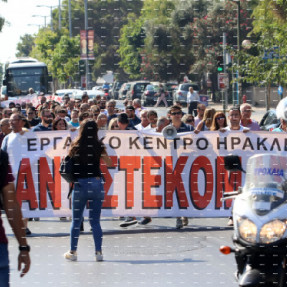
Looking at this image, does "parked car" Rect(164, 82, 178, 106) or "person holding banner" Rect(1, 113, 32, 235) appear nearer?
"person holding banner" Rect(1, 113, 32, 235)

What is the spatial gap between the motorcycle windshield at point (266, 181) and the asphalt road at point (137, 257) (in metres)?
1.77

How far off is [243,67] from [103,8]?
75738 mm

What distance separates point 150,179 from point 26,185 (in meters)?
1.70

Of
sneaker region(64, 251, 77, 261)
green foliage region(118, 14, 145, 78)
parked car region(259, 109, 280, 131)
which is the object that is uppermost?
green foliage region(118, 14, 145, 78)

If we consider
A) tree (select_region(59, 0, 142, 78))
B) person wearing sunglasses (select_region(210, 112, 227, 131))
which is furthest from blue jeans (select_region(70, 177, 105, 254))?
tree (select_region(59, 0, 142, 78))

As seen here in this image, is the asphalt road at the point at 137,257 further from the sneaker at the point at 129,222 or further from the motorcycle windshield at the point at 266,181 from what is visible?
the motorcycle windshield at the point at 266,181

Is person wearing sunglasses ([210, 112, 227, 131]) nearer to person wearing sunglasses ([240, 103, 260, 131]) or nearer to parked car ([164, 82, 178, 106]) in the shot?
person wearing sunglasses ([240, 103, 260, 131])

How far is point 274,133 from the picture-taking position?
1191cm

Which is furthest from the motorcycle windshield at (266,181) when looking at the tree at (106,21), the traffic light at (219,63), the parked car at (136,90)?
the tree at (106,21)

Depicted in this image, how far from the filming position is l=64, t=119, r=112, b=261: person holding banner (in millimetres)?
9062

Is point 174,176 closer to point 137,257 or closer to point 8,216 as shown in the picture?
point 137,257

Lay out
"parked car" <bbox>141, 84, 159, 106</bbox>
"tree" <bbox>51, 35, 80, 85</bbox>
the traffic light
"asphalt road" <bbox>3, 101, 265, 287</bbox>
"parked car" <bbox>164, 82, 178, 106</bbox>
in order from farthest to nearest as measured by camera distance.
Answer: "tree" <bbox>51, 35, 80, 85</bbox>
"parked car" <bbox>164, 82, 178, 106</bbox>
"parked car" <bbox>141, 84, 159, 106</bbox>
the traffic light
"asphalt road" <bbox>3, 101, 265, 287</bbox>

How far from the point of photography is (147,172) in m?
12.1

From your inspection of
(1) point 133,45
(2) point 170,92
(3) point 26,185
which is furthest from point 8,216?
(1) point 133,45
